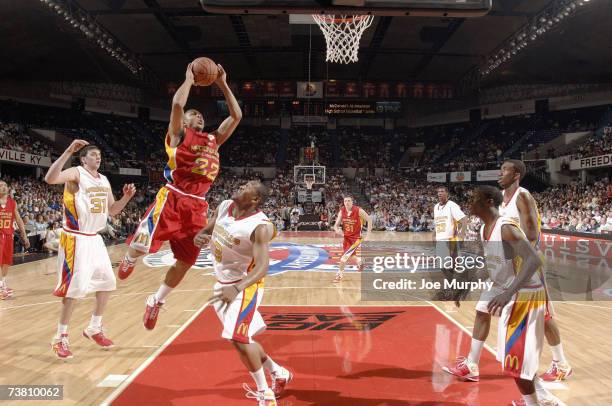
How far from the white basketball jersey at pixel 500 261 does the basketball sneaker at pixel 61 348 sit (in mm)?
4093

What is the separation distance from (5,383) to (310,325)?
329cm

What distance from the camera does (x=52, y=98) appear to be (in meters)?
26.3

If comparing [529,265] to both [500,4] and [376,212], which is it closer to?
[500,4]

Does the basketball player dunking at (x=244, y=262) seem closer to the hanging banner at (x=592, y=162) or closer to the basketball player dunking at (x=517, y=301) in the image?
the basketball player dunking at (x=517, y=301)

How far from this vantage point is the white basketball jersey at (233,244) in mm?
3141

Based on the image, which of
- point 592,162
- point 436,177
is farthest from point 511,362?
point 436,177

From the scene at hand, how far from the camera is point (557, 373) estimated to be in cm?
392

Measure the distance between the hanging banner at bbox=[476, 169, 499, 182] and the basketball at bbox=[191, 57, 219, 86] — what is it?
23440mm

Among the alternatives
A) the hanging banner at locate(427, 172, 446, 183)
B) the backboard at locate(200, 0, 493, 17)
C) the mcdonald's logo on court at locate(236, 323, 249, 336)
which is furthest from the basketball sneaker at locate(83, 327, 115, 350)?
the hanging banner at locate(427, 172, 446, 183)

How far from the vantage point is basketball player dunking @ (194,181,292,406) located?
120 inches

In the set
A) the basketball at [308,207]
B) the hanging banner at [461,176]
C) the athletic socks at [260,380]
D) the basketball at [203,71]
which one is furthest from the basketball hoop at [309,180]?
the athletic socks at [260,380]

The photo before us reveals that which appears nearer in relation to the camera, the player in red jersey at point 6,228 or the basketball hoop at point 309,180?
the player in red jersey at point 6,228

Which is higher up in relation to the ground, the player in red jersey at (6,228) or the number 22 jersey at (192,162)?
the number 22 jersey at (192,162)

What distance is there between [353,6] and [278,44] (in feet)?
61.0
